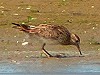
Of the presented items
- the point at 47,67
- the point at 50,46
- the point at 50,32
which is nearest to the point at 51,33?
the point at 50,32

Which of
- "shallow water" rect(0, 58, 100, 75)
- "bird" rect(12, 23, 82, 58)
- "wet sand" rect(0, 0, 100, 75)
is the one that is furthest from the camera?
"bird" rect(12, 23, 82, 58)

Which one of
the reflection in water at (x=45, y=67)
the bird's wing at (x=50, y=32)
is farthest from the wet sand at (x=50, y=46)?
the bird's wing at (x=50, y=32)

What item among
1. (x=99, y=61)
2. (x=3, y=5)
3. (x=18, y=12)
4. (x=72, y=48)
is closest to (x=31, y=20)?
(x=18, y=12)

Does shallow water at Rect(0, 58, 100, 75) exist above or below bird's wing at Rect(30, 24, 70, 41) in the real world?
below

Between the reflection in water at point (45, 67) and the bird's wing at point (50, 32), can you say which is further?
the bird's wing at point (50, 32)

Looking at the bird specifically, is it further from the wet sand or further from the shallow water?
the shallow water

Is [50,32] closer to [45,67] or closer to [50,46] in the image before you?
[50,46]

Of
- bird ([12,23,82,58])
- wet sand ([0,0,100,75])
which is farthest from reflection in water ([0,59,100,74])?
bird ([12,23,82,58])

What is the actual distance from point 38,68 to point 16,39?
291 centimetres

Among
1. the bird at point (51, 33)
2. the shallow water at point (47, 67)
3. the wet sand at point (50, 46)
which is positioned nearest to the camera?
the shallow water at point (47, 67)

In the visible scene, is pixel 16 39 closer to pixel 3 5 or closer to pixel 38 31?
pixel 38 31

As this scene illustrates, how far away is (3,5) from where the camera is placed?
18.0 metres

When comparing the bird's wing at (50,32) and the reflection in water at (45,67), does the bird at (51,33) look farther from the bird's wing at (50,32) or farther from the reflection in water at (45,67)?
the reflection in water at (45,67)

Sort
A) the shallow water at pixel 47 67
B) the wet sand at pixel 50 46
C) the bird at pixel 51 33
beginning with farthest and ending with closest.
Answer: the bird at pixel 51 33, the wet sand at pixel 50 46, the shallow water at pixel 47 67
